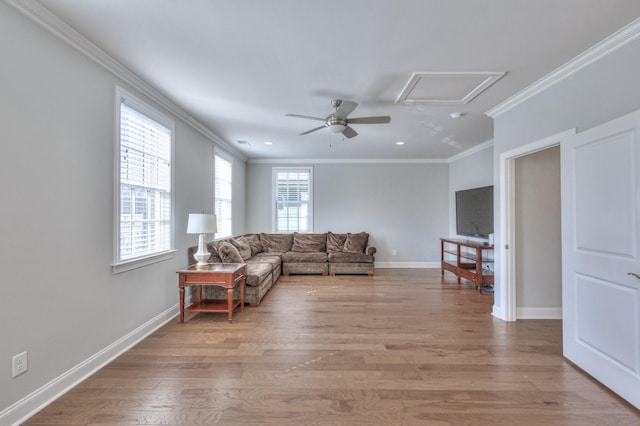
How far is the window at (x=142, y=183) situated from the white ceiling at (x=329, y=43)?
15.3 inches

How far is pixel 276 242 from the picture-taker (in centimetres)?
626

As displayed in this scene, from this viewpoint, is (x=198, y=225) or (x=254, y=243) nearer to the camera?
(x=198, y=225)

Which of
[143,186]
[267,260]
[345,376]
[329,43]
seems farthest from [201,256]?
[329,43]

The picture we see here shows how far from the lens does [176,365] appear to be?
232 cm

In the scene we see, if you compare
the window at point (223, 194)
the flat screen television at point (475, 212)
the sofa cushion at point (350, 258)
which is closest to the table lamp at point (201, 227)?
the window at point (223, 194)

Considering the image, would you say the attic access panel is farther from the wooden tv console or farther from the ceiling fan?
the wooden tv console

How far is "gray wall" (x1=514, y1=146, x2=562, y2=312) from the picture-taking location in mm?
Answer: 3293

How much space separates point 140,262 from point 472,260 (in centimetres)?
547

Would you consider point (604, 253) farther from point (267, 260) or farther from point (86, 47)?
point (267, 260)

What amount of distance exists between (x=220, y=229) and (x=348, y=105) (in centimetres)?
342

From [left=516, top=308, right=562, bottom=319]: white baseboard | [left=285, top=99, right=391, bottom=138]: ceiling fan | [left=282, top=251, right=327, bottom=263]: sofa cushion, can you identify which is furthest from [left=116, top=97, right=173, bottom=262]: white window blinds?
[left=516, top=308, right=562, bottom=319]: white baseboard

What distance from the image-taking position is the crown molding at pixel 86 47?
171 centimetres

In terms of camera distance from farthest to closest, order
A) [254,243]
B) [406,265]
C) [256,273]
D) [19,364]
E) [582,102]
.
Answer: [406,265]
[254,243]
[256,273]
[582,102]
[19,364]

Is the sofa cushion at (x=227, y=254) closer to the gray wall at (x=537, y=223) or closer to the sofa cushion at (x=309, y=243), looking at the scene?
the sofa cushion at (x=309, y=243)
